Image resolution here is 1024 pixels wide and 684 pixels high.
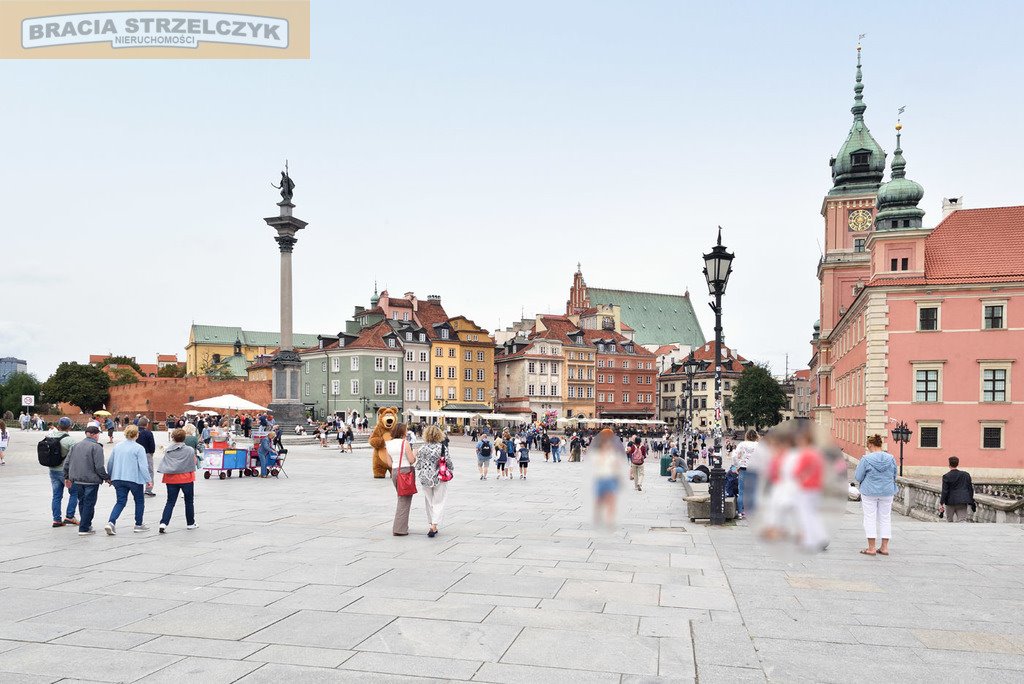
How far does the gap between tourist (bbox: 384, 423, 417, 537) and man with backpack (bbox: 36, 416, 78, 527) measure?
27.6ft

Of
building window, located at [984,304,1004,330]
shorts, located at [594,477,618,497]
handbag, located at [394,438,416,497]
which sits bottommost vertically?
handbag, located at [394,438,416,497]

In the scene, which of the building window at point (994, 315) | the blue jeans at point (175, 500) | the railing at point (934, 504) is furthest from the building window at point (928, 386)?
the railing at point (934, 504)

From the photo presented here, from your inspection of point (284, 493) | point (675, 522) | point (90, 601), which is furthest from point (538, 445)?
point (90, 601)

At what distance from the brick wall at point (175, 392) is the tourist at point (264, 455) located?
90.9m

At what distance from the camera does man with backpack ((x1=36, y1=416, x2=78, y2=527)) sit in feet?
66.7

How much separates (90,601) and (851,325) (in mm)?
13014

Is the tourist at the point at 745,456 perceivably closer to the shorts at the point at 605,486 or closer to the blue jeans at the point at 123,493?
the shorts at the point at 605,486

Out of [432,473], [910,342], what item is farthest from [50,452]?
[910,342]

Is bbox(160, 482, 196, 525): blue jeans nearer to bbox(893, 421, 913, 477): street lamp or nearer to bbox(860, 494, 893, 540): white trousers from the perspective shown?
bbox(860, 494, 893, 540): white trousers

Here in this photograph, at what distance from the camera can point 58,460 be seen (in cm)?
2072

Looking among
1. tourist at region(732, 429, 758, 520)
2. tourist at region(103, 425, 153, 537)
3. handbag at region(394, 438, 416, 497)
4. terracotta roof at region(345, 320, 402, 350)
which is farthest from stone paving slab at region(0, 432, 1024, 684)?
terracotta roof at region(345, 320, 402, 350)

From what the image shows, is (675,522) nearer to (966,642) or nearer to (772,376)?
(966,642)

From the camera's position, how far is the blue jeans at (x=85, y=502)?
19156mm

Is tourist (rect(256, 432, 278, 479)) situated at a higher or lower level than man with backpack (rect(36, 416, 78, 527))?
lower
